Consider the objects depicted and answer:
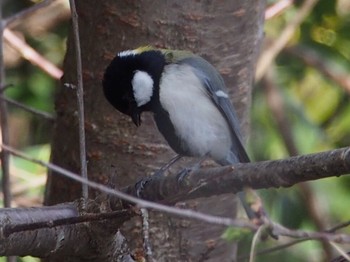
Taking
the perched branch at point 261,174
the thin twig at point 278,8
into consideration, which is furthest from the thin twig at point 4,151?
the thin twig at point 278,8

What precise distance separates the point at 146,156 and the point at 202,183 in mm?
493

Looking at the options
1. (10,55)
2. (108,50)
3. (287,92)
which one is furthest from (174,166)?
(10,55)

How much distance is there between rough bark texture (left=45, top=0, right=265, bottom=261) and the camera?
4.97 feet

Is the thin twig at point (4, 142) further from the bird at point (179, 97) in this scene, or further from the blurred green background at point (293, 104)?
the blurred green background at point (293, 104)

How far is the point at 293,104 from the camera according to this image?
2.50 meters

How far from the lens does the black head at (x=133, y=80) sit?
1.53 m

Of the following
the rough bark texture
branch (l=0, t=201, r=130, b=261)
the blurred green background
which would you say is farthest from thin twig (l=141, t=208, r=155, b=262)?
the blurred green background

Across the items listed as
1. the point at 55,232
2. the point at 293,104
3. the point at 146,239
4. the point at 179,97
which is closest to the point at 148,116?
the point at 179,97

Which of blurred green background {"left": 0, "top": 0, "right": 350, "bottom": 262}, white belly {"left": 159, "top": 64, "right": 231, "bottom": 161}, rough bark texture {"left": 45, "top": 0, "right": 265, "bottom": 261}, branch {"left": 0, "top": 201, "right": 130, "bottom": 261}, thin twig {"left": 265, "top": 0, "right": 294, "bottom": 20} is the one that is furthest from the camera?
blurred green background {"left": 0, "top": 0, "right": 350, "bottom": 262}

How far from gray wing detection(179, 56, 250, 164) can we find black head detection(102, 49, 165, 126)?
65mm

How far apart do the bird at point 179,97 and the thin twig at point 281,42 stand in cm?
51

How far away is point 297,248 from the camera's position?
2.57 metres

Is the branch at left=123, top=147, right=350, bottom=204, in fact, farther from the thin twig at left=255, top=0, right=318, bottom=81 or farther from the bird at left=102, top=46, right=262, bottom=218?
the thin twig at left=255, top=0, right=318, bottom=81

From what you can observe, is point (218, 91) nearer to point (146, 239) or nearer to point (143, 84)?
point (143, 84)
